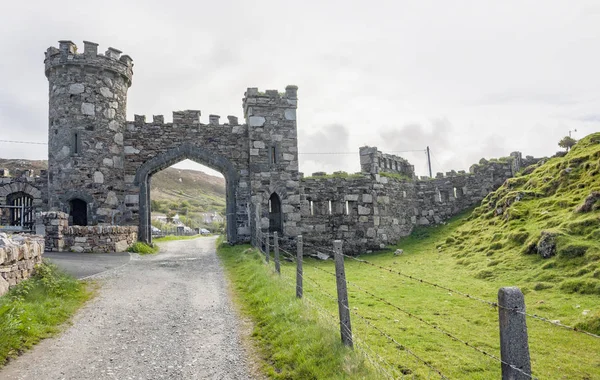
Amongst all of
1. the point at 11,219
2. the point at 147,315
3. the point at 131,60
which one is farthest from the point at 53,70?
the point at 147,315

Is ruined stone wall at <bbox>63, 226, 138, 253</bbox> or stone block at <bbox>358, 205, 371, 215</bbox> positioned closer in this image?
ruined stone wall at <bbox>63, 226, 138, 253</bbox>

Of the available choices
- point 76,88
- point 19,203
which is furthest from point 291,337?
point 19,203

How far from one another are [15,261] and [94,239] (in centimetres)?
700

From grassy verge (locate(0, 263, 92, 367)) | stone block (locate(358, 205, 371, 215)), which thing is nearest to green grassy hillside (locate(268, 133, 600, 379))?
stone block (locate(358, 205, 371, 215))

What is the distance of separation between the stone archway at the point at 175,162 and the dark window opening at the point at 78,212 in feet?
7.33

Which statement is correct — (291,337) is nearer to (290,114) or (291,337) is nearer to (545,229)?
(545,229)

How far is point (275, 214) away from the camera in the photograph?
19.4 meters

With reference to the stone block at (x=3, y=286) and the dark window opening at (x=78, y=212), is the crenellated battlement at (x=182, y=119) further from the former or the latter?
the stone block at (x=3, y=286)

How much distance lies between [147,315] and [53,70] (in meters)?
14.0

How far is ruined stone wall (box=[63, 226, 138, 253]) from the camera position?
1475 cm

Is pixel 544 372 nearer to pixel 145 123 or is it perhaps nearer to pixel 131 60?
pixel 145 123

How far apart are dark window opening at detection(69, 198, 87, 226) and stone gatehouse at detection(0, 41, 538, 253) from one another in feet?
0.12

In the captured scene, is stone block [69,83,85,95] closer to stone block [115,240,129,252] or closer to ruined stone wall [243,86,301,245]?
stone block [115,240,129,252]

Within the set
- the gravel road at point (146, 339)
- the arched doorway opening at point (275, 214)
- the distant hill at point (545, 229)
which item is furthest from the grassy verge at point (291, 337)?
the arched doorway opening at point (275, 214)
